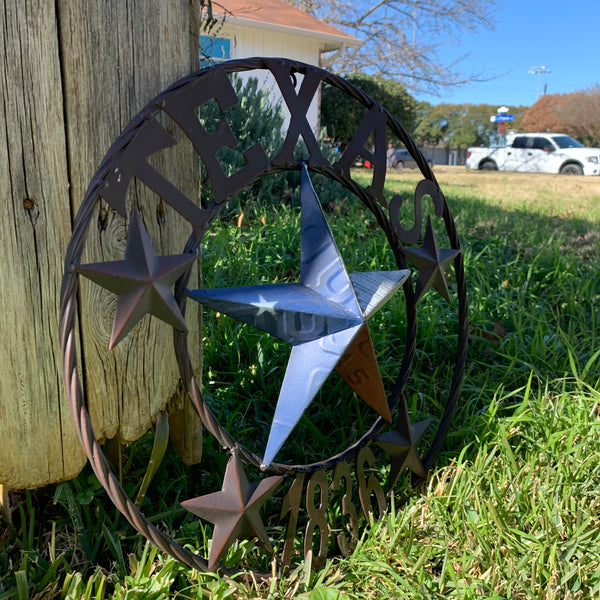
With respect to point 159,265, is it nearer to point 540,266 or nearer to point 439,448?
point 439,448

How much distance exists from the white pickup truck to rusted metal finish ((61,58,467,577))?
61.0 feet

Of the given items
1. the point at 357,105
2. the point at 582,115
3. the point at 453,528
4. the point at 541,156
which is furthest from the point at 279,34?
the point at 582,115

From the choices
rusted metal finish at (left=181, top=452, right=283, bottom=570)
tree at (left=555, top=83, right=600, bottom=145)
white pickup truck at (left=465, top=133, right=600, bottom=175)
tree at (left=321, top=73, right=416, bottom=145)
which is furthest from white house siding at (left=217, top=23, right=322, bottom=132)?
tree at (left=555, top=83, right=600, bottom=145)

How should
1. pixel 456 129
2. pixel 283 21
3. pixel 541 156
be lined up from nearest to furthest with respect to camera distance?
pixel 283 21 < pixel 541 156 < pixel 456 129

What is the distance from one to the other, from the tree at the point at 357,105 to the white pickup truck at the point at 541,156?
5.86 meters

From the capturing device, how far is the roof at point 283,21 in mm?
10180

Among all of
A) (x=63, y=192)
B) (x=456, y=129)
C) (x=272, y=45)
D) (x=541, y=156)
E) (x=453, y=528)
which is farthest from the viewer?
(x=456, y=129)

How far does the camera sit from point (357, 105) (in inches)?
540

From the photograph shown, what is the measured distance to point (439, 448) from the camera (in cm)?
197

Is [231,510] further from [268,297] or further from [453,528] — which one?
[453,528]

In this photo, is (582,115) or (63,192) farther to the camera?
(582,115)

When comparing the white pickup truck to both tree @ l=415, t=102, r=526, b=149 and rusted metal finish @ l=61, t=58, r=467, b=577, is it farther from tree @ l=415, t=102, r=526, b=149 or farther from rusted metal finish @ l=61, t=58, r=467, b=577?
rusted metal finish @ l=61, t=58, r=467, b=577

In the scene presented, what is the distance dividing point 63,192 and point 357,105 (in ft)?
43.2

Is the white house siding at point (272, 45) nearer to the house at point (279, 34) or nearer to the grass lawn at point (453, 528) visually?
the house at point (279, 34)
